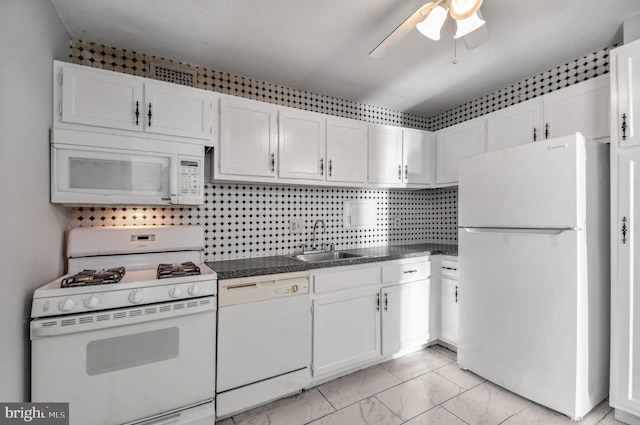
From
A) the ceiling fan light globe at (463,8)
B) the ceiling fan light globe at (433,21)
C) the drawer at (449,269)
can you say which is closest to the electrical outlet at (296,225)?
the drawer at (449,269)

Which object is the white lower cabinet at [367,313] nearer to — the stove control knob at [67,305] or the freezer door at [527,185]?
the freezer door at [527,185]

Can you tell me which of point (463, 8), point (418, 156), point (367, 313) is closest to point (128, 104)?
point (463, 8)

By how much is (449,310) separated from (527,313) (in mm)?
758

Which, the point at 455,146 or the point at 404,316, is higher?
the point at 455,146

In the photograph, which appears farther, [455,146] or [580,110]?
[455,146]

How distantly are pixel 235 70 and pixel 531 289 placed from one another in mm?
2714

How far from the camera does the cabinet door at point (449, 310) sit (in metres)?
2.54

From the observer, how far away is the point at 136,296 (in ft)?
4.82

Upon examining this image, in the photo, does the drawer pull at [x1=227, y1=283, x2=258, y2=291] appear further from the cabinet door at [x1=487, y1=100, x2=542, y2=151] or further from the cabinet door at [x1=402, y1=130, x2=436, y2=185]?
the cabinet door at [x1=487, y1=100, x2=542, y2=151]

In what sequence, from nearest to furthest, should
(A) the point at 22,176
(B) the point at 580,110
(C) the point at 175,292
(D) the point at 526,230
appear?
(A) the point at 22,176
(C) the point at 175,292
(D) the point at 526,230
(B) the point at 580,110

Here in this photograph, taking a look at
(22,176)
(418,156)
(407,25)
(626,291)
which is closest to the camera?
(22,176)

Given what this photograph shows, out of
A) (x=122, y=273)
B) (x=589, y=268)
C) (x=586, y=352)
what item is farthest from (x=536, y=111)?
(x=122, y=273)

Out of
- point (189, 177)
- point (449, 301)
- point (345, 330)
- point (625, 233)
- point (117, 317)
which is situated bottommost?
point (345, 330)

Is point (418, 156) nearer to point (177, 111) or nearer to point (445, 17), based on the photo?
point (445, 17)
